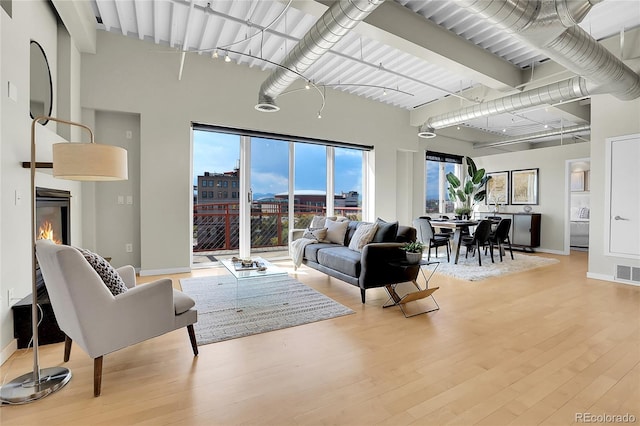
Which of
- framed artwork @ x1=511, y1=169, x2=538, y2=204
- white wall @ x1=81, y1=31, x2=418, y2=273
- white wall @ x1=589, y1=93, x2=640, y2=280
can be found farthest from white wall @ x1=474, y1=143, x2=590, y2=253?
white wall @ x1=81, y1=31, x2=418, y2=273

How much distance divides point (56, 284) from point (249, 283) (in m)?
2.12

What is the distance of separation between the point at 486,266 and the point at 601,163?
2347 millimetres

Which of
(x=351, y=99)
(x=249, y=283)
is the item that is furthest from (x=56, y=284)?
(x=351, y=99)

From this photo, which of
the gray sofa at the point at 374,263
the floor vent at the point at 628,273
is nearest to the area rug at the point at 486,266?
the floor vent at the point at 628,273

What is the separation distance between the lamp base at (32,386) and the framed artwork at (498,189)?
9.46 m

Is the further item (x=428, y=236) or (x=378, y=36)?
(x=428, y=236)

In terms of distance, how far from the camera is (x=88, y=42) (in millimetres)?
4168

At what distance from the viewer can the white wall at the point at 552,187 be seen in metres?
7.45

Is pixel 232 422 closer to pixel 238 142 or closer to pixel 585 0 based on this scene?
pixel 585 0

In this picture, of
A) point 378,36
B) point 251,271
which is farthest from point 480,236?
point 251,271

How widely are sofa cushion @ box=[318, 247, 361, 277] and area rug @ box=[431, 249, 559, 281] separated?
2050mm

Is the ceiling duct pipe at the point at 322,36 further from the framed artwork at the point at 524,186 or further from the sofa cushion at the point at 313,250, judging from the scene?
the framed artwork at the point at 524,186

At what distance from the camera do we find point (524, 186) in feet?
27.0

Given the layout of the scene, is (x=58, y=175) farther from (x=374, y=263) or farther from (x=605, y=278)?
(x=605, y=278)
